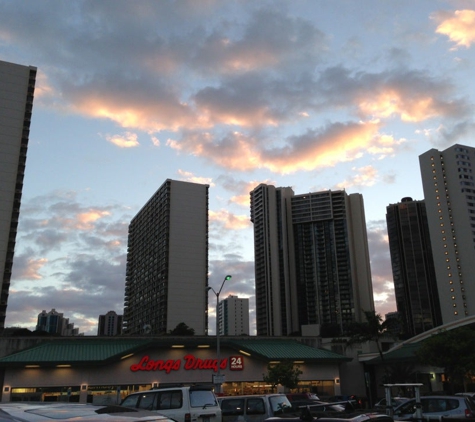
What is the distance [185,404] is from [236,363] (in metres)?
33.7

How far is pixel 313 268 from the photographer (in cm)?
19212

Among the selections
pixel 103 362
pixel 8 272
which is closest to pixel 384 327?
pixel 103 362

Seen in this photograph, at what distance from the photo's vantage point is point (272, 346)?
2039 inches

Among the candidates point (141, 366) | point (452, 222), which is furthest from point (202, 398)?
point (452, 222)

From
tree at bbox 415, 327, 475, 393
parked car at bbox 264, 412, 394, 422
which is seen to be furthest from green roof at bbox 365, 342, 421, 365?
parked car at bbox 264, 412, 394, 422

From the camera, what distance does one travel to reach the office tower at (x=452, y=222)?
152 m

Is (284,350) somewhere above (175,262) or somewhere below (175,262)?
below

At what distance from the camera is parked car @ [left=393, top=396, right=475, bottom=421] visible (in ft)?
60.2

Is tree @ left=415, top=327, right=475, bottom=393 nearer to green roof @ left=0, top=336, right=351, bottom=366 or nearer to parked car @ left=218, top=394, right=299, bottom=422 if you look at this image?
green roof @ left=0, top=336, right=351, bottom=366

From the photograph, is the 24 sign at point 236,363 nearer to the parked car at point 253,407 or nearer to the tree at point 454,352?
the tree at point 454,352

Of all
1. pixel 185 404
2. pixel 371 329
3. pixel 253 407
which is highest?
pixel 371 329

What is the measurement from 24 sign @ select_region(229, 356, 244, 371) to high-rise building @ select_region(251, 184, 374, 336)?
452 feet

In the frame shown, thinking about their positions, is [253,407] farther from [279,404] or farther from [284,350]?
[284,350]

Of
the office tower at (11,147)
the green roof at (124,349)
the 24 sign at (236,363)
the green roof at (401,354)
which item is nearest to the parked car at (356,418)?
the green roof at (124,349)
